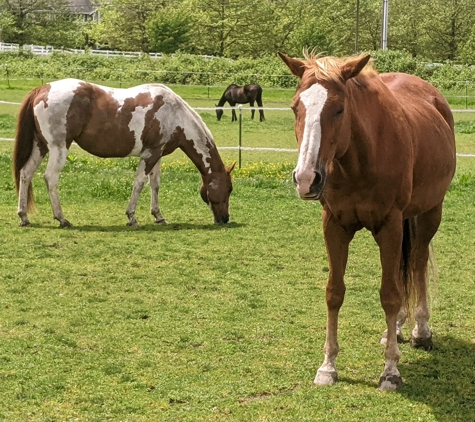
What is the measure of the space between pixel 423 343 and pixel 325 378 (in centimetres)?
96

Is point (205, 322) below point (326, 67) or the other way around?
below

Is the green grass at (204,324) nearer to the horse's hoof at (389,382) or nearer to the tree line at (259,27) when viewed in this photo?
the horse's hoof at (389,382)

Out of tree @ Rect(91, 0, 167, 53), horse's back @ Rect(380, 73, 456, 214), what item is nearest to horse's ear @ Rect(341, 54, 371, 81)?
horse's back @ Rect(380, 73, 456, 214)

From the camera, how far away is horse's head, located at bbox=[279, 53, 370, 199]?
351 centimetres

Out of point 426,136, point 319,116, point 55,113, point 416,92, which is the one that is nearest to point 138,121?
point 55,113

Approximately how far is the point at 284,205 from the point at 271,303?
179 inches

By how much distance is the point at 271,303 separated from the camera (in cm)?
597

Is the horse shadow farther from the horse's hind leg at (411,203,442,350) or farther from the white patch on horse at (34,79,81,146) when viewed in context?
the white patch on horse at (34,79,81,146)

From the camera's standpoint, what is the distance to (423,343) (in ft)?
16.3

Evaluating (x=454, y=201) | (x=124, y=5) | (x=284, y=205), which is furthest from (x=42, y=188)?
(x=124, y=5)

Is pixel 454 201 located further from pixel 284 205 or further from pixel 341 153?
pixel 341 153

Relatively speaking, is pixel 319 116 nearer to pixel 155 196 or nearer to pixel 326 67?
pixel 326 67

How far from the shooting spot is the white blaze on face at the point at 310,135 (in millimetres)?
3482

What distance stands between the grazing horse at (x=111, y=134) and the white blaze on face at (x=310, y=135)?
5607 millimetres
